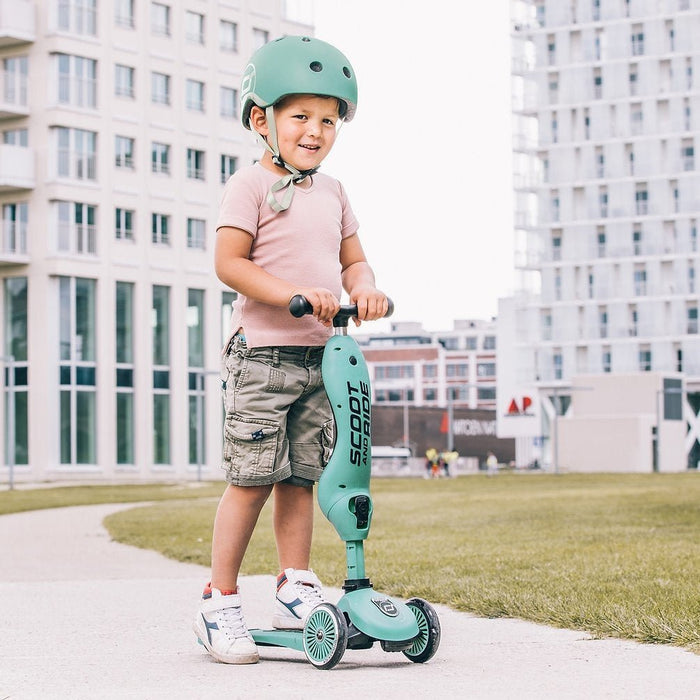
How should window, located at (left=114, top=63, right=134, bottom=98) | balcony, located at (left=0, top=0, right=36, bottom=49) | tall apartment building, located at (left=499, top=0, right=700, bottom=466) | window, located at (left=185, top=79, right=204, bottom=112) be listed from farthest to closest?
1. tall apartment building, located at (left=499, top=0, right=700, bottom=466)
2. window, located at (left=185, top=79, right=204, bottom=112)
3. window, located at (left=114, top=63, right=134, bottom=98)
4. balcony, located at (left=0, top=0, right=36, bottom=49)

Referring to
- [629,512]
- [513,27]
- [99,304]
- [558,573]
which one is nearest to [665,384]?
[513,27]

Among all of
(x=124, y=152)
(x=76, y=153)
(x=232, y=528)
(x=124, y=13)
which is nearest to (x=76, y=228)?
(x=76, y=153)

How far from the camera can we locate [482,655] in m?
4.46

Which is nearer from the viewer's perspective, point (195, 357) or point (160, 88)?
point (160, 88)

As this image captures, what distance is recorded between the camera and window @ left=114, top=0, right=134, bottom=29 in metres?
51.0

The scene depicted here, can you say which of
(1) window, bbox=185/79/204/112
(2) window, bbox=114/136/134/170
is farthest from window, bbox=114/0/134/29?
(2) window, bbox=114/136/134/170

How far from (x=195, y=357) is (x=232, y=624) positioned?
4833 cm

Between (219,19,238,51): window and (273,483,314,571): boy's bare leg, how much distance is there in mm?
51291

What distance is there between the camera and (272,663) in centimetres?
442

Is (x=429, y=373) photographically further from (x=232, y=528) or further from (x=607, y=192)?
(x=232, y=528)

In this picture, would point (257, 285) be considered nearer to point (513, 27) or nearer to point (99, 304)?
point (99, 304)

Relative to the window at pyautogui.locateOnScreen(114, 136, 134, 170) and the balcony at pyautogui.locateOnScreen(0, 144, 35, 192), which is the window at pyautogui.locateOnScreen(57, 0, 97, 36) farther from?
the balcony at pyautogui.locateOnScreen(0, 144, 35, 192)

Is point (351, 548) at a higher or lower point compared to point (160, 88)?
lower

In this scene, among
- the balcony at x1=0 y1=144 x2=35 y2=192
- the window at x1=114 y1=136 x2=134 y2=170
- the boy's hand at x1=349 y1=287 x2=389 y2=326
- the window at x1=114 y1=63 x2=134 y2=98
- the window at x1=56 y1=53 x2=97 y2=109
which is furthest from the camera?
the window at x1=114 y1=63 x2=134 y2=98
